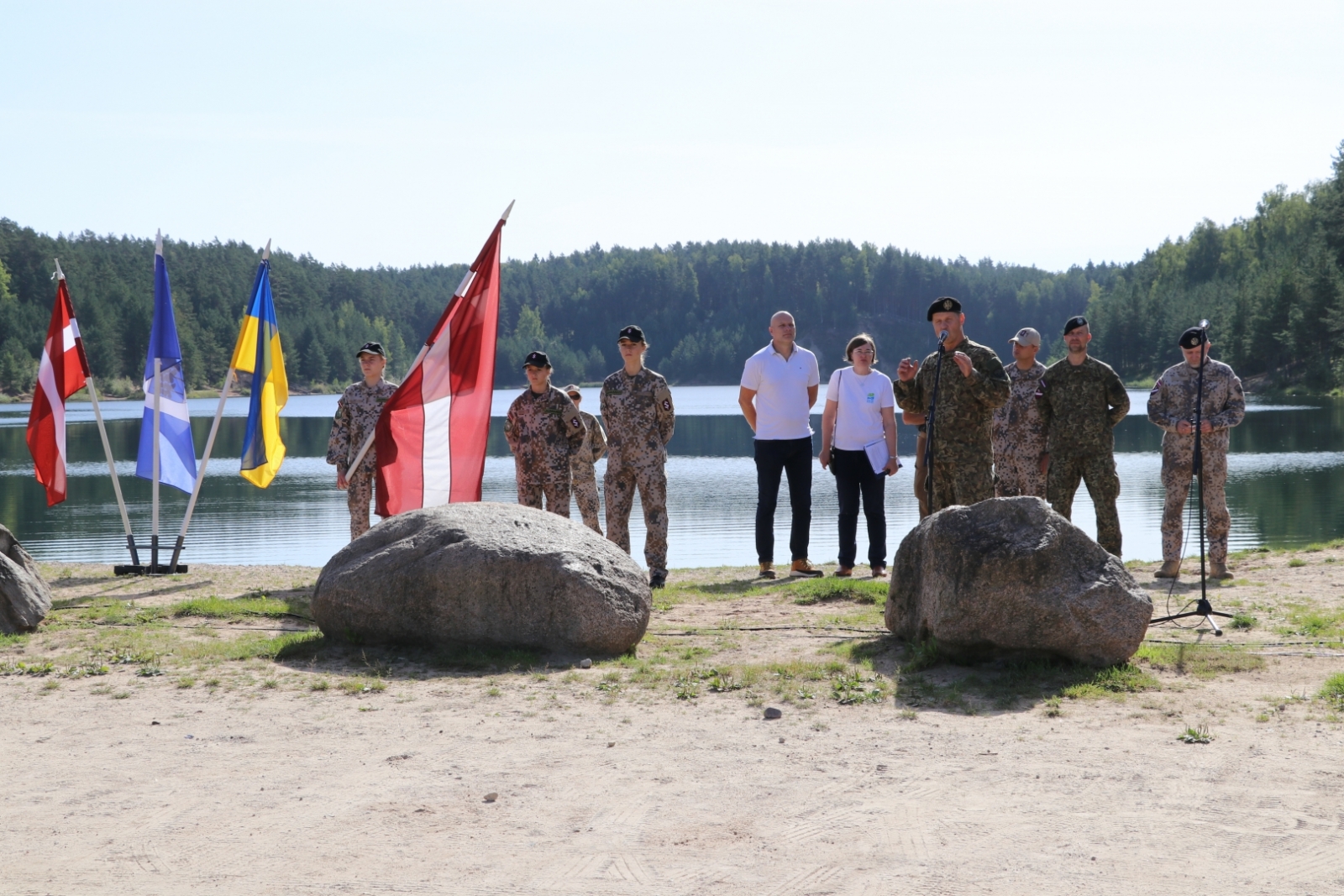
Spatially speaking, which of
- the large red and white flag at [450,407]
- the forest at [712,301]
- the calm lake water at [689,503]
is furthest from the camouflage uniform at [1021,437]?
the forest at [712,301]

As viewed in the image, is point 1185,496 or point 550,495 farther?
point 1185,496

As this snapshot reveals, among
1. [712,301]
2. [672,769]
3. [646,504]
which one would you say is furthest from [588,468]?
[712,301]

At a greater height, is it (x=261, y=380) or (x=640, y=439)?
(x=261, y=380)

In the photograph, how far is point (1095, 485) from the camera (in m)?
9.60

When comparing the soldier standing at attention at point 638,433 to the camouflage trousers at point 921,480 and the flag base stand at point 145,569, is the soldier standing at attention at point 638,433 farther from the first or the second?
the flag base stand at point 145,569

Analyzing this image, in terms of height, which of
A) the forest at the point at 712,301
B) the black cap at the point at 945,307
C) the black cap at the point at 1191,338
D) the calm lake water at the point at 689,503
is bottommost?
the calm lake water at the point at 689,503

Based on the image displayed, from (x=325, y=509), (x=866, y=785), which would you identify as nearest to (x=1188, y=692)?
(x=866, y=785)

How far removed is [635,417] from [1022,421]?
3321 mm

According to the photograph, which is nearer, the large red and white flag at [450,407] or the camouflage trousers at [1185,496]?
the large red and white flag at [450,407]

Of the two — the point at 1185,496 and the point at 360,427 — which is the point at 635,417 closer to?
the point at 360,427

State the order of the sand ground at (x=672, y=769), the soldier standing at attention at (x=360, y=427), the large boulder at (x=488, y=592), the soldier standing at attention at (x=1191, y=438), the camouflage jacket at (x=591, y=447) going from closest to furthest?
1. the sand ground at (x=672, y=769)
2. the large boulder at (x=488, y=592)
3. the soldier standing at attention at (x=1191, y=438)
4. the soldier standing at attention at (x=360, y=427)
5. the camouflage jacket at (x=591, y=447)

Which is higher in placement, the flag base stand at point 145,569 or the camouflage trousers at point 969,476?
the camouflage trousers at point 969,476

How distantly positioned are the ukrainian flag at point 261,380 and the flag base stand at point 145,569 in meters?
1.23

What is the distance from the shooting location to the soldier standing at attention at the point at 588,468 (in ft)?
37.1
